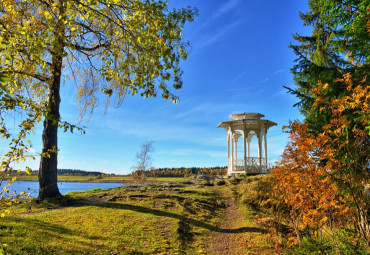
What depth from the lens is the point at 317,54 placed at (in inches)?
524

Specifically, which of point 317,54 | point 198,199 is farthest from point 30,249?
point 317,54

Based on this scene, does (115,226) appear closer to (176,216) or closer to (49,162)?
(176,216)

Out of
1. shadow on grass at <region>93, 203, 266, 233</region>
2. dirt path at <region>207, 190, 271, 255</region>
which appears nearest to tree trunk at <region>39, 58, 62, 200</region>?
shadow on grass at <region>93, 203, 266, 233</region>

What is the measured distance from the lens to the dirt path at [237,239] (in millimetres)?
6599

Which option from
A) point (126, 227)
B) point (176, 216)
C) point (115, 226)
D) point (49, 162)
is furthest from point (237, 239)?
point (49, 162)

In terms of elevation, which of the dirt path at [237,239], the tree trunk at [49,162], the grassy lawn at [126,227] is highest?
the tree trunk at [49,162]

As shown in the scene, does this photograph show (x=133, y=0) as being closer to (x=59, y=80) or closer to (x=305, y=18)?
(x=59, y=80)

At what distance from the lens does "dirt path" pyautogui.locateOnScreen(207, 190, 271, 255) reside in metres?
6.60

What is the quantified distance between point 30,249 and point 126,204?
5.15 metres

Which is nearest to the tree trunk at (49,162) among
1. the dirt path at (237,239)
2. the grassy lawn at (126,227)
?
the grassy lawn at (126,227)

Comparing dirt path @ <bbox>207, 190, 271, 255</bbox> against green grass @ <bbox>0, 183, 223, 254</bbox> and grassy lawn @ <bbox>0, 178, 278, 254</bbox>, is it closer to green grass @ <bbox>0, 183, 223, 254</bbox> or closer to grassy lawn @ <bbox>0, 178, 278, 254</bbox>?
grassy lawn @ <bbox>0, 178, 278, 254</bbox>

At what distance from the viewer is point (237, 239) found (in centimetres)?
748

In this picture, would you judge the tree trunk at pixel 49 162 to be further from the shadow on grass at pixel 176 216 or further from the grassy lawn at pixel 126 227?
the shadow on grass at pixel 176 216

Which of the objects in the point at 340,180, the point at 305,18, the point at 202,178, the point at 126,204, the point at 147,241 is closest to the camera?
the point at 340,180
